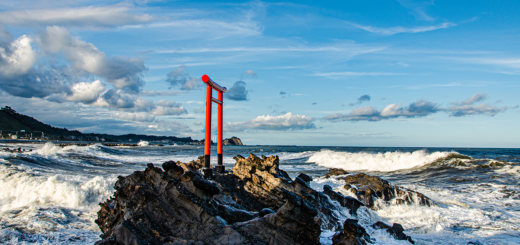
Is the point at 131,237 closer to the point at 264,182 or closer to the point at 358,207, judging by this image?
the point at 264,182

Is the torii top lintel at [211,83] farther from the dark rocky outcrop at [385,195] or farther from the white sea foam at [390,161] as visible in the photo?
the white sea foam at [390,161]

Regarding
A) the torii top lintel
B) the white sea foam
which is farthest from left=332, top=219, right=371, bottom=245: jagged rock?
the white sea foam

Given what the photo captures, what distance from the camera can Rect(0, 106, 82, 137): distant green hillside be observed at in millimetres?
124856

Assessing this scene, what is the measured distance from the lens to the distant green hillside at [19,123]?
125 meters

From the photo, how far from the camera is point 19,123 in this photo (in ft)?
434

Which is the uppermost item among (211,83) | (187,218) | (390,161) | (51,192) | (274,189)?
(211,83)

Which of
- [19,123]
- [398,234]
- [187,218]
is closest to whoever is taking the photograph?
[187,218]

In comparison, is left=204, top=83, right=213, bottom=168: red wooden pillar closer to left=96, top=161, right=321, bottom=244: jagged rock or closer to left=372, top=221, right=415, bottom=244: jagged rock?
left=96, top=161, right=321, bottom=244: jagged rock

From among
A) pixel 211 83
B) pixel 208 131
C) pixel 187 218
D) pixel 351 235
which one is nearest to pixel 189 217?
pixel 187 218

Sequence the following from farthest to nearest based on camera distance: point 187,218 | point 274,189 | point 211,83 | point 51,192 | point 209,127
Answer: point 211,83, point 209,127, point 51,192, point 274,189, point 187,218

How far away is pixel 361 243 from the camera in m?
4.71

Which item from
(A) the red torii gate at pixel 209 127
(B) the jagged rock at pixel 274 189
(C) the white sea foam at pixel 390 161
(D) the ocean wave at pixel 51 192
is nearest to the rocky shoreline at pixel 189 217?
(B) the jagged rock at pixel 274 189

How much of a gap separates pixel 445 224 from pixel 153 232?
831cm

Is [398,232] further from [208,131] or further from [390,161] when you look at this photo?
[390,161]
